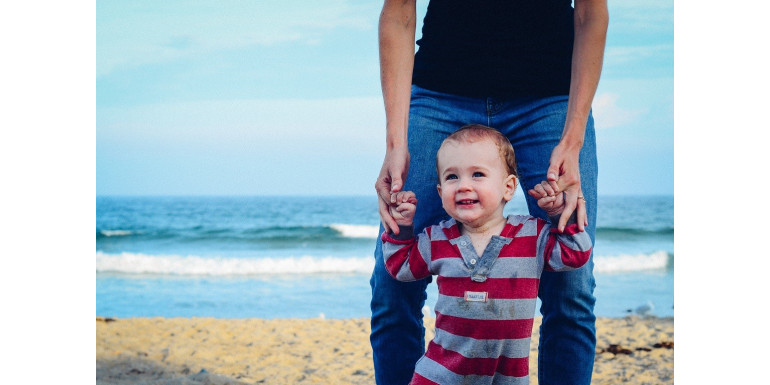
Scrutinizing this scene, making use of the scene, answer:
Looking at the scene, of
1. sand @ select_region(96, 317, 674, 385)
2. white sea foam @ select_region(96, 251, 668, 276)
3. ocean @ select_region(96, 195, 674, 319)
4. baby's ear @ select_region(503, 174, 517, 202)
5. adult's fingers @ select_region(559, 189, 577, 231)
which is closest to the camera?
adult's fingers @ select_region(559, 189, 577, 231)

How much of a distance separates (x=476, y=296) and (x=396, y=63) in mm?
544

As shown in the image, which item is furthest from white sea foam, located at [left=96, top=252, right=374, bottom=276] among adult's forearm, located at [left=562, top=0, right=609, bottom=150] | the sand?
adult's forearm, located at [left=562, top=0, right=609, bottom=150]

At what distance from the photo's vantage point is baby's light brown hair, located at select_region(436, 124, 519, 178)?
1.50 m

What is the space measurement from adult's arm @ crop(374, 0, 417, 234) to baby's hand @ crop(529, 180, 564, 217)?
29 cm

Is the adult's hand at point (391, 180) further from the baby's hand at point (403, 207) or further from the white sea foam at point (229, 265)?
the white sea foam at point (229, 265)

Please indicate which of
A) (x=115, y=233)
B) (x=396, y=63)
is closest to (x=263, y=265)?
(x=115, y=233)

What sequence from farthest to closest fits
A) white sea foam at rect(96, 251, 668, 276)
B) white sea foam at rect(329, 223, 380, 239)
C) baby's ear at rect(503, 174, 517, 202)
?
white sea foam at rect(329, 223, 380, 239) → white sea foam at rect(96, 251, 668, 276) → baby's ear at rect(503, 174, 517, 202)

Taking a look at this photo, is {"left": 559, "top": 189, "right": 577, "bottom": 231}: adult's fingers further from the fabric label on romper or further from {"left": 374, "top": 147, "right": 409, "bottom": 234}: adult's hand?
{"left": 374, "top": 147, "right": 409, "bottom": 234}: adult's hand

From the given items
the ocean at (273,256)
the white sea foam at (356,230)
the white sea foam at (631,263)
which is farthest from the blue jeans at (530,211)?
the white sea foam at (356,230)

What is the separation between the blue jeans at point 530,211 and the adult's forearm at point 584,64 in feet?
0.28

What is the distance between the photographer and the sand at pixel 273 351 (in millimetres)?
3541

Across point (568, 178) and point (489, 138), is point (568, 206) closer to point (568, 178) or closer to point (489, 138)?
point (568, 178)

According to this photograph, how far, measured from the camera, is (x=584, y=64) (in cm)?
149
